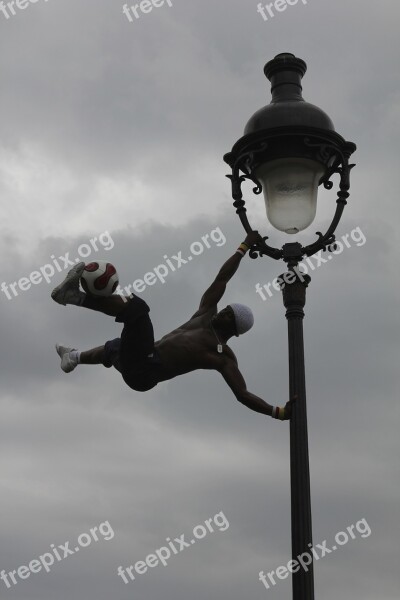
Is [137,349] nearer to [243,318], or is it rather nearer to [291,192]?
[243,318]

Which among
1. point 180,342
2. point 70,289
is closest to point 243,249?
point 180,342

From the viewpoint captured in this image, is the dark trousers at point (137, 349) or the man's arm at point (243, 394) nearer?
the man's arm at point (243, 394)

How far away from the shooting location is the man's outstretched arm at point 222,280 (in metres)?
8.21

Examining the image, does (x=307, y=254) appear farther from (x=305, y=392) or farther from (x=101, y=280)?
(x=101, y=280)

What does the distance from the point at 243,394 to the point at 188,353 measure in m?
0.71

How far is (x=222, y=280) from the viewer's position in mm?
8797

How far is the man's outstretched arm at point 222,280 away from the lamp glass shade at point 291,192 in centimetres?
27

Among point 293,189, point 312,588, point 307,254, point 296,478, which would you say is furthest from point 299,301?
point 312,588

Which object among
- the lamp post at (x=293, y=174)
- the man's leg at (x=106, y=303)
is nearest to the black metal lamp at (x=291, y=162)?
the lamp post at (x=293, y=174)


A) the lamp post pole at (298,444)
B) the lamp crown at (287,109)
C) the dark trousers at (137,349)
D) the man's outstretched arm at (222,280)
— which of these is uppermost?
the lamp crown at (287,109)

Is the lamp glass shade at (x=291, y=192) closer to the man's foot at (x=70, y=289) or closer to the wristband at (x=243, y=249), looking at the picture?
the wristband at (x=243, y=249)

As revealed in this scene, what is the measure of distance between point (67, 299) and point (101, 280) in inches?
13.7

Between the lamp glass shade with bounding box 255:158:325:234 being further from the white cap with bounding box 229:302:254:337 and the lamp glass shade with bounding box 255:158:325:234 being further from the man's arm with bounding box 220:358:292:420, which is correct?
the man's arm with bounding box 220:358:292:420

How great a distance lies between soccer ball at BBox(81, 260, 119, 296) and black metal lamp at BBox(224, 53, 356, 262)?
1292 mm
